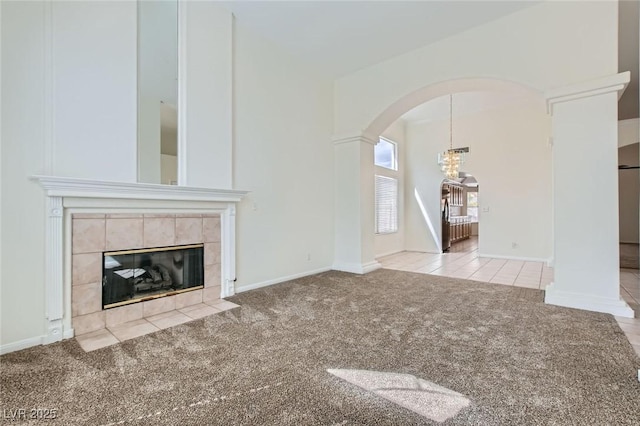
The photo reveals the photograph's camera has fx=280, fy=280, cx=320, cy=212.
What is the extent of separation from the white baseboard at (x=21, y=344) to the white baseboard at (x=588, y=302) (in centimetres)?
502

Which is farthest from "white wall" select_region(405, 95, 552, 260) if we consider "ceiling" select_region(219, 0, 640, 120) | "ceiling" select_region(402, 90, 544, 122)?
"ceiling" select_region(219, 0, 640, 120)

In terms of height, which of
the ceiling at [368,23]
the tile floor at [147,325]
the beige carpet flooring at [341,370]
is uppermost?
the ceiling at [368,23]

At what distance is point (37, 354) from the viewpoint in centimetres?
212

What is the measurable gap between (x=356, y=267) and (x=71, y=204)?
12.8 ft

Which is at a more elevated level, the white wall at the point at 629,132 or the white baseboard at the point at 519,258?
the white wall at the point at 629,132

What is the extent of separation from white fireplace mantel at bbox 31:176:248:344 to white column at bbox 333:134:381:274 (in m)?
2.63

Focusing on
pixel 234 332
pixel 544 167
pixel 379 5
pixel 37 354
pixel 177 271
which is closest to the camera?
pixel 37 354

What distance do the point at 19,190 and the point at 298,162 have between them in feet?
10.5

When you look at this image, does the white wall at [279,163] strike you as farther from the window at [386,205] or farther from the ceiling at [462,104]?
the ceiling at [462,104]

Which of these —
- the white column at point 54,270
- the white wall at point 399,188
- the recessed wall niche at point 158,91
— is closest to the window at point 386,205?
the white wall at point 399,188

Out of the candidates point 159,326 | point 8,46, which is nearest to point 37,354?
point 159,326

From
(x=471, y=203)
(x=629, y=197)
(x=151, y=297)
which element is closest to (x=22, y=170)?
(x=151, y=297)

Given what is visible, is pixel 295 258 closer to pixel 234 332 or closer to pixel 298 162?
pixel 298 162

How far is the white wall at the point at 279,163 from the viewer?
12.6 feet
